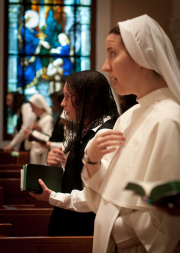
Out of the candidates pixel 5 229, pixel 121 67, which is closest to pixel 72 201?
pixel 5 229

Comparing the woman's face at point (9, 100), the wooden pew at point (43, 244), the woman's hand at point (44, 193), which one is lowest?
the woman's face at point (9, 100)

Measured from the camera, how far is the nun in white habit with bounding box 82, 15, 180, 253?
174 centimetres

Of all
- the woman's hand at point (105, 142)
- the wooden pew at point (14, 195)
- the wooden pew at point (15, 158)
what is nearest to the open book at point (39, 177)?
the woman's hand at point (105, 142)

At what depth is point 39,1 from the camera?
12.7 metres

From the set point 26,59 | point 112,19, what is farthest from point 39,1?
point 112,19

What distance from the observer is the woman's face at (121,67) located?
192 centimetres

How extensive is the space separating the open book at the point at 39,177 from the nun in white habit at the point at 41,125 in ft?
18.3

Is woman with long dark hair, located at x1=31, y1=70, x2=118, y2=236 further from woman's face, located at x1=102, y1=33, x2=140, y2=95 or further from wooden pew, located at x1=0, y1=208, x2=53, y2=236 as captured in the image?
wooden pew, located at x1=0, y1=208, x2=53, y2=236

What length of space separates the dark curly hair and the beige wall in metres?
5.31

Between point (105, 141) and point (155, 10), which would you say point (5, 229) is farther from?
point (155, 10)

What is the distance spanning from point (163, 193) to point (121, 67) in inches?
34.2

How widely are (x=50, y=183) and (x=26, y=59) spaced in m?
10.2

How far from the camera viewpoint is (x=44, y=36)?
1263 centimetres

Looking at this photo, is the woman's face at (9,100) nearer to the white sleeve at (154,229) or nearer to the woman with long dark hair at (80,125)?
the woman with long dark hair at (80,125)
